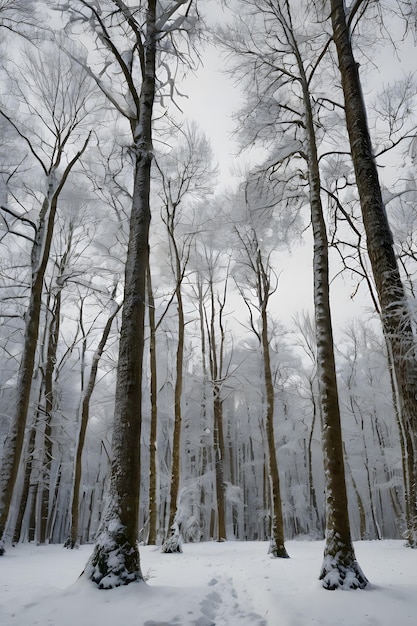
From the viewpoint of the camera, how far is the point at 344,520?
441 centimetres

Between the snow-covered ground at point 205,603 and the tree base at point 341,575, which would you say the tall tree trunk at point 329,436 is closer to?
the tree base at point 341,575

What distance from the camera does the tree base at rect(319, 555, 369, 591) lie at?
3.84 meters

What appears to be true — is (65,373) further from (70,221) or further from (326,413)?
(326,413)

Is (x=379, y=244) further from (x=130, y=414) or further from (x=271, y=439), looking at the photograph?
(x=271, y=439)

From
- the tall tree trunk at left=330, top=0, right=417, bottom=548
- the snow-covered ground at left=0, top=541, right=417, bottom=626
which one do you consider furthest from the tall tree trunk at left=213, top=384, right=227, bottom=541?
the tall tree trunk at left=330, top=0, right=417, bottom=548

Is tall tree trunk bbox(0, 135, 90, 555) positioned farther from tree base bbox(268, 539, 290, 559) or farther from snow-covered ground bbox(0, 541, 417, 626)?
tree base bbox(268, 539, 290, 559)

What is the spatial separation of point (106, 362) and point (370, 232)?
1107cm

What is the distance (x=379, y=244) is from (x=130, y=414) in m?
3.47

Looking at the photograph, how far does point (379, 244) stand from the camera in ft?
13.8

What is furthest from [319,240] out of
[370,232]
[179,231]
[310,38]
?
[179,231]

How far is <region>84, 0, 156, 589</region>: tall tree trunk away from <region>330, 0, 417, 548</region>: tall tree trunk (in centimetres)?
279

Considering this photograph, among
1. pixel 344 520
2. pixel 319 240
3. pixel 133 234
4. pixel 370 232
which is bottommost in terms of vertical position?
pixel 344 520

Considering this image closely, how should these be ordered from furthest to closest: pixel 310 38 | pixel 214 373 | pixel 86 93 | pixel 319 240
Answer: pixel 214 373
pixel 86 93
pixel 310 38
pixel 319 240

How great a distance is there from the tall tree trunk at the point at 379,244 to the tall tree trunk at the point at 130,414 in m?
2.79
